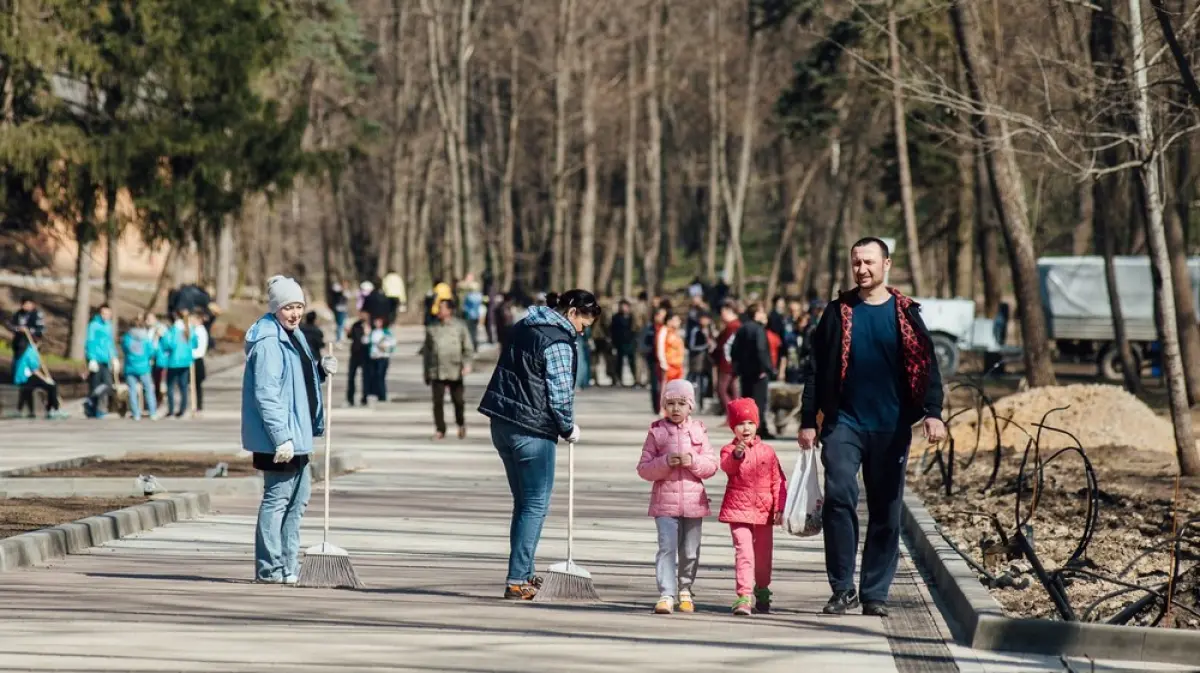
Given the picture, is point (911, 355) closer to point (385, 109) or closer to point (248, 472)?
point (248, 472)

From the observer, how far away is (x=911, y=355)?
10.7 meters

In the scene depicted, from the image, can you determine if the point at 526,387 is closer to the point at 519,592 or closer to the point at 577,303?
the point at 577,303

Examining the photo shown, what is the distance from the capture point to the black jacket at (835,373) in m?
10.8

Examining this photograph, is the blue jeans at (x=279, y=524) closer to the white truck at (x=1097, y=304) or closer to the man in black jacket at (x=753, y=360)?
the man in black jacket at (x=753, y=360)

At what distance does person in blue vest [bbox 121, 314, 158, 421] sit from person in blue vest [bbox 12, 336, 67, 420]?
1104mm

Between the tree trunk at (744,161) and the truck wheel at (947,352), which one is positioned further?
the tree trunk at (744,161)

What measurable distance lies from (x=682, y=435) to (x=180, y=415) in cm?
2204

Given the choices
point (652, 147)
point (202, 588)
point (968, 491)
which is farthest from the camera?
point (652, 147)

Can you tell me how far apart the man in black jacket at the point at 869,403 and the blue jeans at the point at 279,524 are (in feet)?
10.2

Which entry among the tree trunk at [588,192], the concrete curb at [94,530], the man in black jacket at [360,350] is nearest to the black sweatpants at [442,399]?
the man in black jacket at [360,350]

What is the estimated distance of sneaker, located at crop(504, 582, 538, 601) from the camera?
1140 centimetres

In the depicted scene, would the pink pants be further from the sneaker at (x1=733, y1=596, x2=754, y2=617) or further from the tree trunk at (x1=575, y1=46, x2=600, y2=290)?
the tree trunk at (x1=575, y1=46, x2=600, y2=290)

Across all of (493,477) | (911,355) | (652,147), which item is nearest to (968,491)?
(493,477)

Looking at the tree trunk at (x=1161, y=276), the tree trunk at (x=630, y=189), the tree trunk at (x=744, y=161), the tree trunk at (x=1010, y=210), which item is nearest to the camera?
the tree trunk at (x=1161, y=276)
